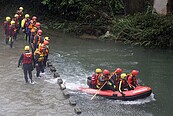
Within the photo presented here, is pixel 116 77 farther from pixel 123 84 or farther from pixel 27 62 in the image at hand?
pixel 27 62

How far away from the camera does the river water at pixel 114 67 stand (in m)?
14.8

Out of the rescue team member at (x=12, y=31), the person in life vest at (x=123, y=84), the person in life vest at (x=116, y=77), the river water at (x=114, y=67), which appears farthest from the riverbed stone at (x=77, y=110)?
the rescue team member at (x=12, y=31)

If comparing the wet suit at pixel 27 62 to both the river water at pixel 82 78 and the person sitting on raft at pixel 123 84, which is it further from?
the person sitting on raft at pixel 123 84

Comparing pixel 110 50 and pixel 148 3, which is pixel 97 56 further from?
pixel 148 3

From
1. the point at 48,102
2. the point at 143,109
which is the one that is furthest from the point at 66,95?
the point at 143,109

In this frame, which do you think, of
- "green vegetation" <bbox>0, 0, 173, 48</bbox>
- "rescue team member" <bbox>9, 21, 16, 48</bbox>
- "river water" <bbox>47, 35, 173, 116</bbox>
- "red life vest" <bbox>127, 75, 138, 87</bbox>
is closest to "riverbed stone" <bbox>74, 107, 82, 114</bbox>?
"river water" <bbox>47, 35, 173, 116</bbox>

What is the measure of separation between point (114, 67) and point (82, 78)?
2.81 meters

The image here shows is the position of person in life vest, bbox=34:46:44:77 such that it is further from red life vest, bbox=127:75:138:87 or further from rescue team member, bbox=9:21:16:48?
rescue team member, bbox=9:21:16:48

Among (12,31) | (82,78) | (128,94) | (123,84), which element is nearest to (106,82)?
(123,84)

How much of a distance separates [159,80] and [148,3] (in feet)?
37.3

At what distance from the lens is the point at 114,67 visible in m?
20.3

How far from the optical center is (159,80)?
18844 mm

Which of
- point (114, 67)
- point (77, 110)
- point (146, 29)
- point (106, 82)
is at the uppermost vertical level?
point (146, 29)

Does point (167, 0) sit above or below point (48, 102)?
above
